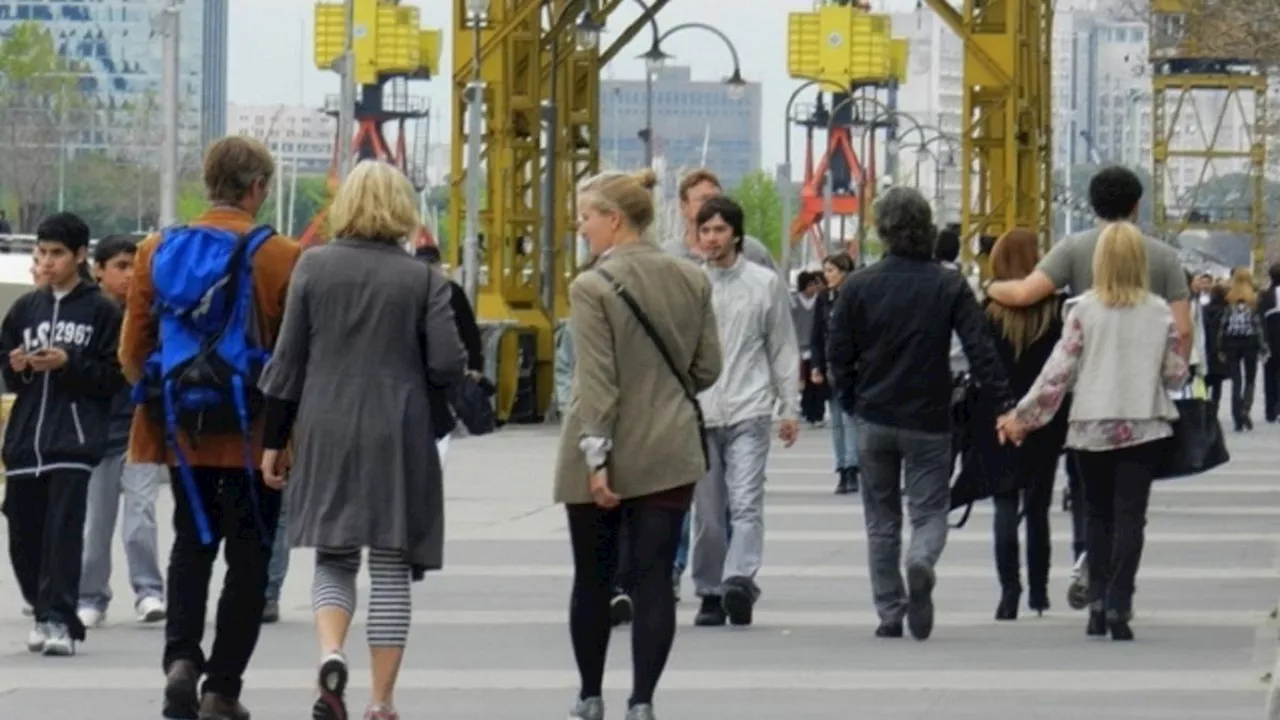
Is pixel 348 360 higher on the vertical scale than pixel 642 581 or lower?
higher

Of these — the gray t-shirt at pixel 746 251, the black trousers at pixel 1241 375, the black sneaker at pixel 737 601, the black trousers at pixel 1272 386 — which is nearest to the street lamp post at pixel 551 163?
the black trousers at pixel 1241 375

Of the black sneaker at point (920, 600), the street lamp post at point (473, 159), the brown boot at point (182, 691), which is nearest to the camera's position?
the brown boot at point (182, 691)

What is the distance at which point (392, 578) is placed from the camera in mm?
10273

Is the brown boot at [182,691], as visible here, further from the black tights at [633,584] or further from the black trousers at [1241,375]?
the black trousers at [1241,375]

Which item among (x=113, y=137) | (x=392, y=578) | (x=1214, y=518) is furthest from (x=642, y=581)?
(x=113, y=137)

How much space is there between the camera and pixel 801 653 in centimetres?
1320

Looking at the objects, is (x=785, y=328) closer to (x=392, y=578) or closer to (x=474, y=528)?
(x=392, y=578)

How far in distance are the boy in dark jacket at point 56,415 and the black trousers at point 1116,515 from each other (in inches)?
151

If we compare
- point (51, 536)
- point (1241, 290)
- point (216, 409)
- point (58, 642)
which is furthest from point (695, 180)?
point (1241, 290)

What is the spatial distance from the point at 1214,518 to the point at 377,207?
12.4 metres

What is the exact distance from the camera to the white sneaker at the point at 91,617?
14122 millimetres

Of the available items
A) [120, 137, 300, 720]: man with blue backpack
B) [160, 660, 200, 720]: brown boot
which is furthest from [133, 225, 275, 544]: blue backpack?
[160, 660, 200, 720]: brown boot

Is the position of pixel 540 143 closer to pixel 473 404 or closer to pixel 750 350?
pixel 750 350

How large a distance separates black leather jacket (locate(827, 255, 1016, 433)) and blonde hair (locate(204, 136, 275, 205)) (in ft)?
11.4
